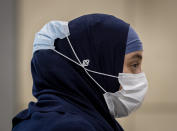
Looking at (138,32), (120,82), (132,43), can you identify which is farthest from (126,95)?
(138,32)

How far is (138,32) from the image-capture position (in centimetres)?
230

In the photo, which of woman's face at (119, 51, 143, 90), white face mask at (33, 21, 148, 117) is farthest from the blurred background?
woman's face at (119, 51, 143, 90)

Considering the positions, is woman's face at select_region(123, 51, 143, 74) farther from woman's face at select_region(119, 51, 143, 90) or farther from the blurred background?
the blurred background

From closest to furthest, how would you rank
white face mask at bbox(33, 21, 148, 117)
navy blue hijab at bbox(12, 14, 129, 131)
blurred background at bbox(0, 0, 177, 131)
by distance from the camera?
navy blue hijab at bbox(12, 14, 129, 131) < white face mask at bbox(33, 21, 148, 117) < blurred background at bbox(0, 0, 177, 131)

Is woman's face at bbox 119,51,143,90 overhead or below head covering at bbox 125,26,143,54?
below

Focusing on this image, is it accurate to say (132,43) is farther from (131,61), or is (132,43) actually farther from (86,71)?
(86,71)

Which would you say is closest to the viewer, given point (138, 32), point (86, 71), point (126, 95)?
point (86, 71)

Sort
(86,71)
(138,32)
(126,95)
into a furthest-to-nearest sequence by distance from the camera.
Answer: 1. (138,32)
2. (126,95)
3. (86,71)

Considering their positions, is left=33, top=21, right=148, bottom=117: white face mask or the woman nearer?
the woman

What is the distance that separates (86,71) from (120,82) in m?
0.16

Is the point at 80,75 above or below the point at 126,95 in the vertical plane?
above

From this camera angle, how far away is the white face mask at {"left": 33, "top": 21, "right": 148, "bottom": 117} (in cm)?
107

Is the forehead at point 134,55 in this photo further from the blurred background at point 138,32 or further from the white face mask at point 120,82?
the blurred background at point 138,32

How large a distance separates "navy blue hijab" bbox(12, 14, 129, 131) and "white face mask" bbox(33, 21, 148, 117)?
19mm
